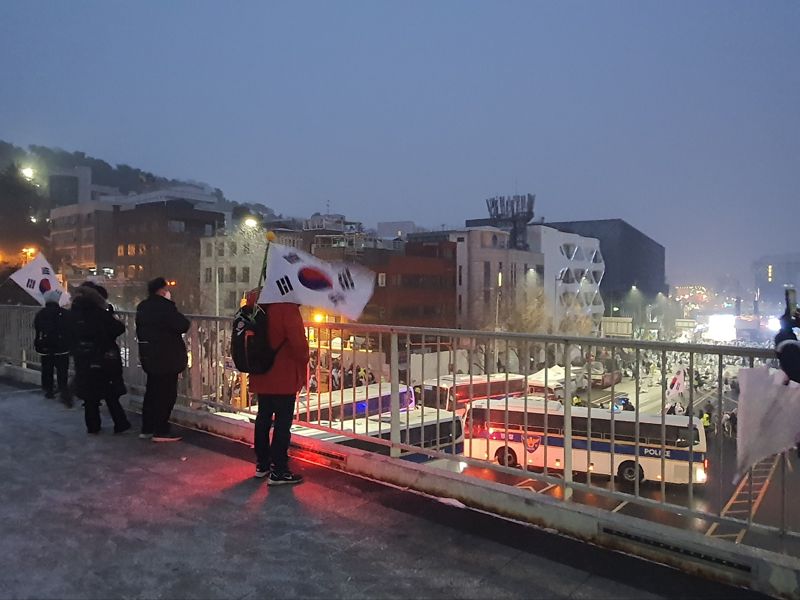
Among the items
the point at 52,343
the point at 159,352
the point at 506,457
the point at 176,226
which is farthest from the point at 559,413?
the point at 176,226

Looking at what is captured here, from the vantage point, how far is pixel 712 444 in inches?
145

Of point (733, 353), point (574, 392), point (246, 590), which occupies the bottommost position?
point (246, 590)

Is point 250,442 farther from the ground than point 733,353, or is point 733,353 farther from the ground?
point 733,353

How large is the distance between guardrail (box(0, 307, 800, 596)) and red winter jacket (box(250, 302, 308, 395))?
64 cm

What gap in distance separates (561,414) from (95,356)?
451cm

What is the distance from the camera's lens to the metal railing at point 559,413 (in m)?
3.42

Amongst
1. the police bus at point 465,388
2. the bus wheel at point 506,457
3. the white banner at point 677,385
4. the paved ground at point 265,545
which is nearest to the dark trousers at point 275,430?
the paved ground at point 265,545

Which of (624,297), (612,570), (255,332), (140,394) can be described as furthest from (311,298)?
(624,297)

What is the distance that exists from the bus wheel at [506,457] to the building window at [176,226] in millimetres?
59870

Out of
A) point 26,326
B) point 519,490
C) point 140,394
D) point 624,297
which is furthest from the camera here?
point 624,297

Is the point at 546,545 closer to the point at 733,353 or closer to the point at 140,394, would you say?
the point at 733,353

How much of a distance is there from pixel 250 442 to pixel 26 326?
6155 mm

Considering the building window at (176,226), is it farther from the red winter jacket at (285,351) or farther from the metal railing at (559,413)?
the red winter jacket at (285,351)

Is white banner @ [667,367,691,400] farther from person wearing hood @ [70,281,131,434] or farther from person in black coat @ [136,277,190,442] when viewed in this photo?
person wearing hood @ [70,281,131,434]
